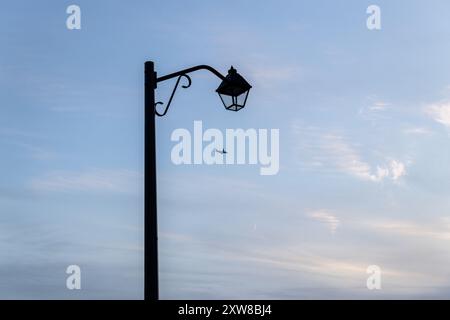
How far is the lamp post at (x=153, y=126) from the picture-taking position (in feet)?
23.4

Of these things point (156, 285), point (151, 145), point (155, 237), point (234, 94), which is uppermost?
point (234, 94)

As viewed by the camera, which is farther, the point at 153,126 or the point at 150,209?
the point at 153,126

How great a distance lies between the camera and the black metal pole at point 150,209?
7105 millimetres

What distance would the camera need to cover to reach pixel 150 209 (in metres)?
A: 7.27

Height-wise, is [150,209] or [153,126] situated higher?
[153,126]

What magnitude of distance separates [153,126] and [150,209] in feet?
4.24

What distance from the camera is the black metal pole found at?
280 inches

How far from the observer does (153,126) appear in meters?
7.70
